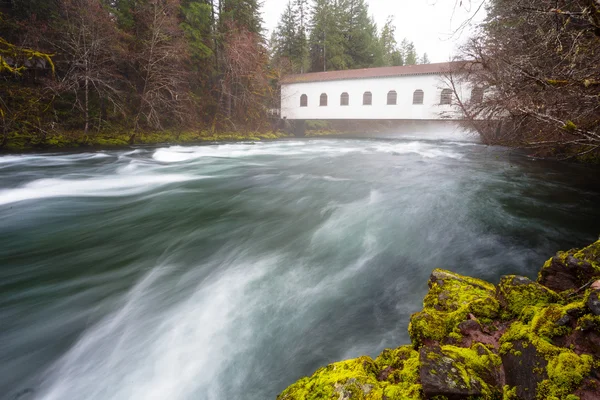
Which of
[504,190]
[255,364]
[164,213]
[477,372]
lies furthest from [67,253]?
[504,190]

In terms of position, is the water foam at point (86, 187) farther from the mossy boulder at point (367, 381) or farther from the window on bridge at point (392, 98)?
the window on bridge at point (392, 98)

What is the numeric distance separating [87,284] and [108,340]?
1.17 meters

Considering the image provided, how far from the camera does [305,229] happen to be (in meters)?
5.78

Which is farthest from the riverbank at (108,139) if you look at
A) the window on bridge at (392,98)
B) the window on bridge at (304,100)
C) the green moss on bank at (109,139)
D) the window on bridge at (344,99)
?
the window on bridge at (392,98)

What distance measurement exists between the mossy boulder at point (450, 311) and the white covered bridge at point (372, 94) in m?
22.4

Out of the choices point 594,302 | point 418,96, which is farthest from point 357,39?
point 594,302

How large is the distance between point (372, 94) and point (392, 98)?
1.81 meters

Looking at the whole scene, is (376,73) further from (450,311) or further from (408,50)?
(408,50)

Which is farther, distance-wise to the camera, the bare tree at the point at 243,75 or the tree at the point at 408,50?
the tree at the point at 408,50

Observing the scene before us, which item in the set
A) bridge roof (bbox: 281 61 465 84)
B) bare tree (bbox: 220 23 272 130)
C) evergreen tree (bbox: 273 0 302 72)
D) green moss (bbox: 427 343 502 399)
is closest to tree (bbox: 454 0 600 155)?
green moss (bbox: 427 343 502 399)

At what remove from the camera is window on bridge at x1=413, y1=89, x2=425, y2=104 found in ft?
79.2

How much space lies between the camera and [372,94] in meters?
26.1

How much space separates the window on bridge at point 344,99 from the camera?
89.2 feet

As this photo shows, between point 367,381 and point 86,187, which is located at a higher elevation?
point 86,187
